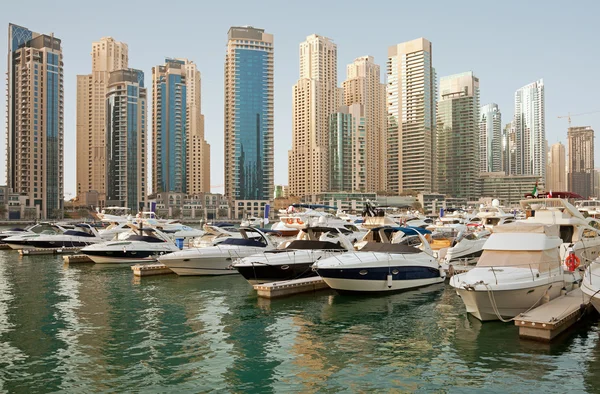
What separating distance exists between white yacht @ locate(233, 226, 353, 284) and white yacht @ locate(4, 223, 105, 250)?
28.3m

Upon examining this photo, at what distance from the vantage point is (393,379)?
13.5 metres

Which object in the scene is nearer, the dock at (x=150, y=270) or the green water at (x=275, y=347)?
the green water at (x=275, y=347)

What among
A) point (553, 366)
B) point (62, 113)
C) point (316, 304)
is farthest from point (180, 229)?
point (62, 113)

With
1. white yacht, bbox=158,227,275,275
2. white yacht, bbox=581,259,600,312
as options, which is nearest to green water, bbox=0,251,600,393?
white yacht, bbox=581,259,600,312

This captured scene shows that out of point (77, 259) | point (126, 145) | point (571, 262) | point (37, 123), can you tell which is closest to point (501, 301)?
point (571, 262)

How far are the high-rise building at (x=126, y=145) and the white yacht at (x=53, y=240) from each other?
138 metres

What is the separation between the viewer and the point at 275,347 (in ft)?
54.3

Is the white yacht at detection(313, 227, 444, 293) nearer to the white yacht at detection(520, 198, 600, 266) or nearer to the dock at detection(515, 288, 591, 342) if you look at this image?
the white yacht at detection(520, 198, 600, 266)

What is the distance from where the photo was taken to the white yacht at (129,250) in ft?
129

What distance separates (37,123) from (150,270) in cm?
13857

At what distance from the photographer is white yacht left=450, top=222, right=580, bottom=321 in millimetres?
18344

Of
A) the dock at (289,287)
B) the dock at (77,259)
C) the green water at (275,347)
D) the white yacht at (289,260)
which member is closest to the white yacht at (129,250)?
the dock at (77,259)

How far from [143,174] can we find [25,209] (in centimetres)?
5073

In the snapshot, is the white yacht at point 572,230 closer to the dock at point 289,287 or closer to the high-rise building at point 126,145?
the dock at point 289,287
